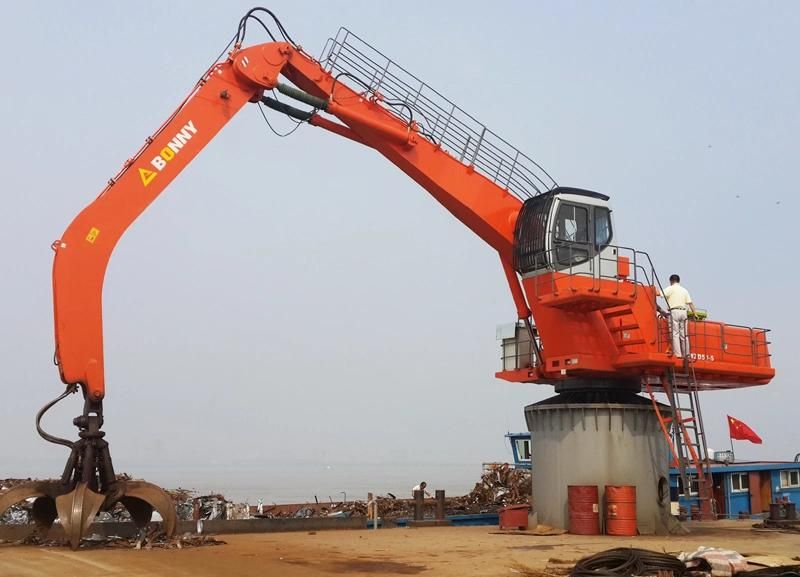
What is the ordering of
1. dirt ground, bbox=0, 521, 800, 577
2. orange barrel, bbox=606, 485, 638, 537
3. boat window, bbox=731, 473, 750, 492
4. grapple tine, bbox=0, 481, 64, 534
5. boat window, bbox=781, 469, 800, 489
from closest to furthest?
1. dirt ground, bbox=0, 521, 800, 577
2. grapple tine, bbox=0, 481, 64, 534
3. orange barrel, bbox=606, 485, 638, 537
4. boat window, bbox=731, 473, 750, 492
5. boat window, bbox=781, 469, 800, 489

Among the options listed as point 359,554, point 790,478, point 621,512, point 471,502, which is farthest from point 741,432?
point 359,554

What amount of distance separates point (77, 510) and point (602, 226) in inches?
479

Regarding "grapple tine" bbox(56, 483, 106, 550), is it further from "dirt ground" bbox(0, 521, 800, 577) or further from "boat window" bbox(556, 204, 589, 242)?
"boat window" bbox(556, 204, 589, 242)

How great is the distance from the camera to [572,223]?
1836 centimetres

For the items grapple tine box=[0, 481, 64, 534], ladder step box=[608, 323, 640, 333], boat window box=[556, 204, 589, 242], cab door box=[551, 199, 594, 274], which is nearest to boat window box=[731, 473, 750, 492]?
ladder step box=[608, 323, 640, 333]

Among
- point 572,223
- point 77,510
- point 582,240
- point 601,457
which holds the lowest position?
point 77,510

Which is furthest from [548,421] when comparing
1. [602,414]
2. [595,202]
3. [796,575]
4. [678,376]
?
[796,575]

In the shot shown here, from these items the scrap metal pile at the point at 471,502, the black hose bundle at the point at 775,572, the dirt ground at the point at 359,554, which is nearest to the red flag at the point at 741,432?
the scrap metal pile at the point at 471,502

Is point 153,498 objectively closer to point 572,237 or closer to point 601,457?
point 601,457

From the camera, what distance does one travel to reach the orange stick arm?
42.8 feet

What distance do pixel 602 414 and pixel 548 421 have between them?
1.24 meters

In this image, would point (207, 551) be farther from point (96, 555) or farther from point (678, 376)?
point (678, 376)

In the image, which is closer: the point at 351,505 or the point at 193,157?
the point at 193,157

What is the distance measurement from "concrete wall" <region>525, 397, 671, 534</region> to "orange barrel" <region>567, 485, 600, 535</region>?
356mm
